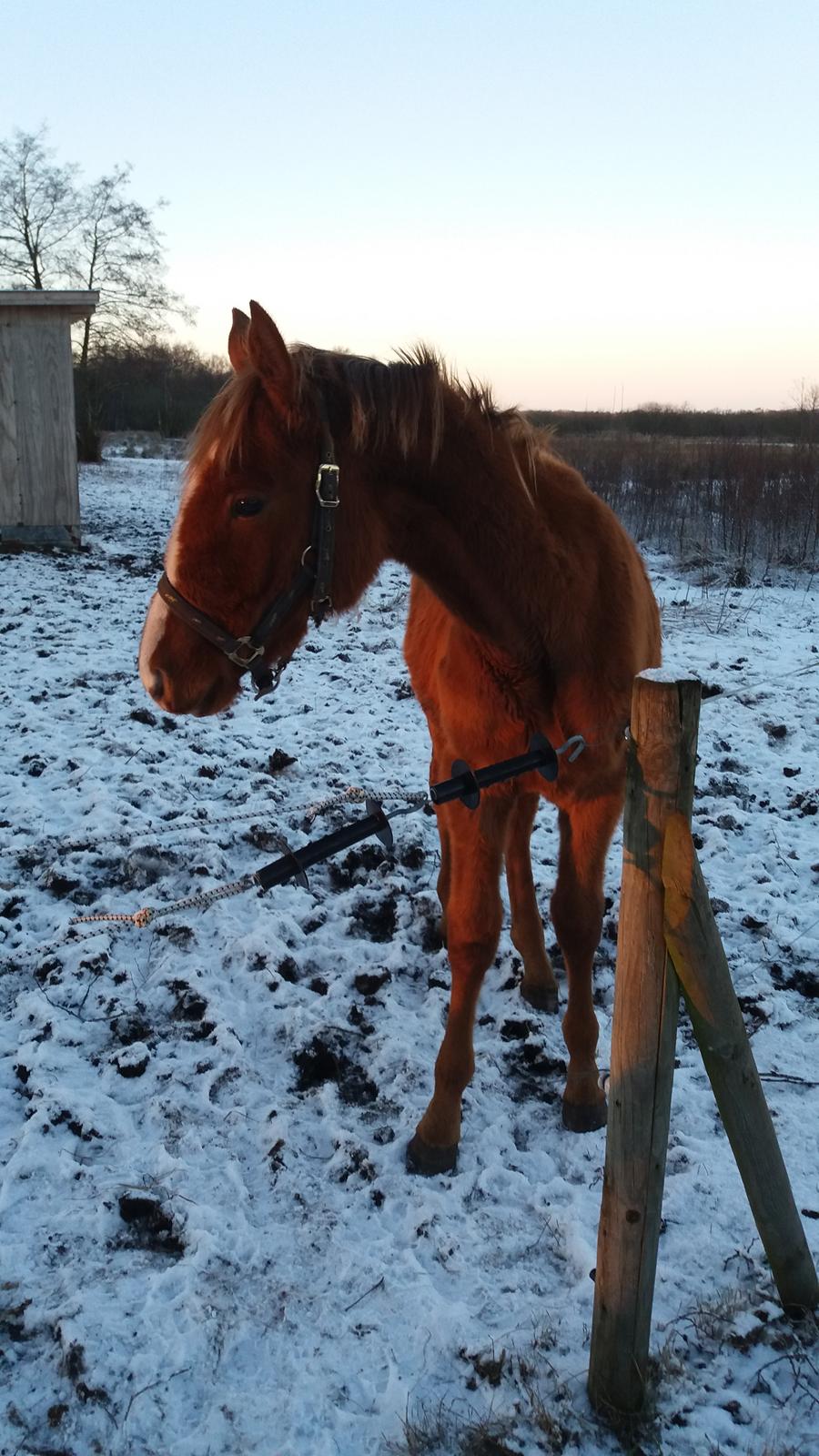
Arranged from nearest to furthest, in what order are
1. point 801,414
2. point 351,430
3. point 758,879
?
1. point 351,430
2. point 758,879
3. point 801,414

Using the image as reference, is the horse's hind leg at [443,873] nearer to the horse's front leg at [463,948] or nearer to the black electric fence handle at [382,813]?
the horse's front leg at [463,948]

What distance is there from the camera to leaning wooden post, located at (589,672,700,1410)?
1696 millimetres

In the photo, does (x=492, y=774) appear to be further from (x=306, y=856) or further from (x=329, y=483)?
(x=329, y=483)

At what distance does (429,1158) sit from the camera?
2756 millimetres

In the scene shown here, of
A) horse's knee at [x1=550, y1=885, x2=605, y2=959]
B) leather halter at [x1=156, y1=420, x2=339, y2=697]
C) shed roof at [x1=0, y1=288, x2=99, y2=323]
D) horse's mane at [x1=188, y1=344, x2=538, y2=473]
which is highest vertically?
shed roof at [x1=0, y1=288, x2=99, y2=323]

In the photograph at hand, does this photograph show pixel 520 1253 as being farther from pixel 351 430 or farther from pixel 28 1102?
pixel 351 430

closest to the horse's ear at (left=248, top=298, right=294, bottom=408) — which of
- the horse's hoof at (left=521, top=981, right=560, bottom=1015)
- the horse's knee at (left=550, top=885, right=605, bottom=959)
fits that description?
the horse's knee at (left=550, top=885, right=605, bottom=959)

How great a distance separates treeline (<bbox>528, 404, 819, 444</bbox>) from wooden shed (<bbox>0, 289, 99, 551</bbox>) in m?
13.8

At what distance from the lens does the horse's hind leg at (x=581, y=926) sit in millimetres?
2637

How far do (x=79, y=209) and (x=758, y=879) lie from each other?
31.7 metres

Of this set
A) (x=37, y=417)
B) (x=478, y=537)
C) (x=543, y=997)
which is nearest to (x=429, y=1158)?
(x=543, y=997)

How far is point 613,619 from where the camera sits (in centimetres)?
252

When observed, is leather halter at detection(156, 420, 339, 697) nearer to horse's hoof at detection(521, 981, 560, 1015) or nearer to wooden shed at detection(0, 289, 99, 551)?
horse's hoof at detection(521, 981, 560, 1015)

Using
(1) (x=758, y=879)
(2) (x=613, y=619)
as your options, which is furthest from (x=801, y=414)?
(2) (x=613, y=619)
